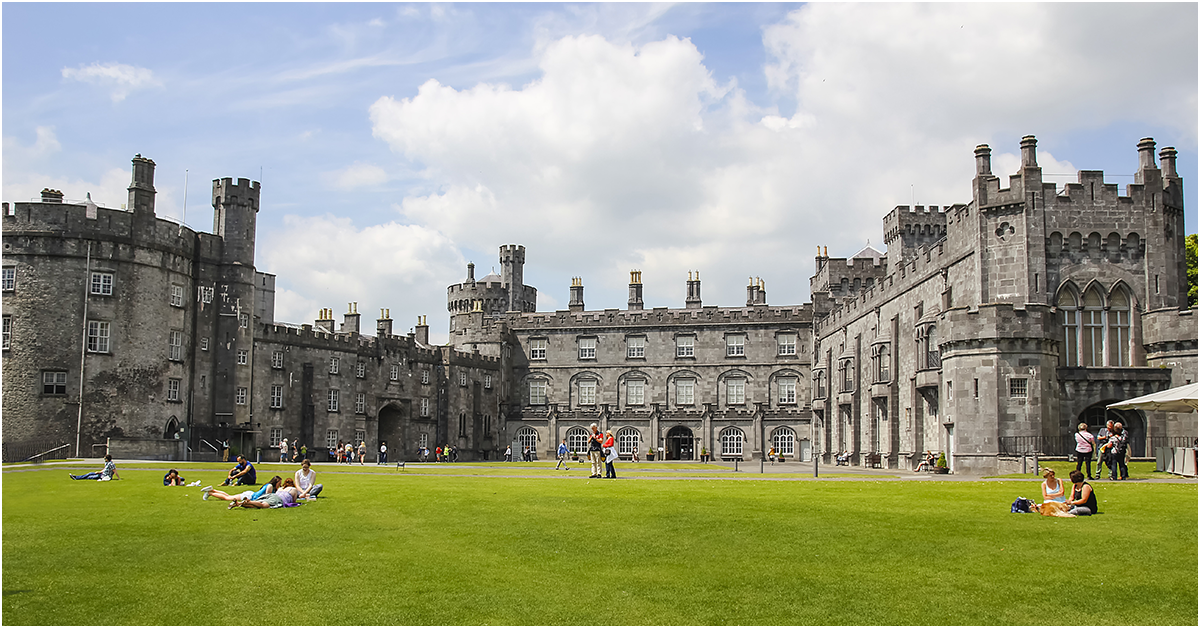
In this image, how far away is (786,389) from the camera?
74.6 meters

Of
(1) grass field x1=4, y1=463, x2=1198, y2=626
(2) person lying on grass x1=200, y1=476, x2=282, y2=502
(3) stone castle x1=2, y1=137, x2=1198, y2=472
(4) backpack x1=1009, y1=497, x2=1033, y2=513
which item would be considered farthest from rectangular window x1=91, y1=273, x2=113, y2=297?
(4) backpack x1=1009, y1=497, x2=1033, y2=513

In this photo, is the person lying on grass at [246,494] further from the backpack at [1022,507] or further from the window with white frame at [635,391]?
the window with white frame at [635,391]

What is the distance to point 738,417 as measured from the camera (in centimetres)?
7425

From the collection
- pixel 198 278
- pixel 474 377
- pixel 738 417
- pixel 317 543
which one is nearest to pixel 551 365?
pixel 474 377

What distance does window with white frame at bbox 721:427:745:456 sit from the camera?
73875mm

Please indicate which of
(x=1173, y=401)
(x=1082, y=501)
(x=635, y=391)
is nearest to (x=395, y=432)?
(x=635, y=391)

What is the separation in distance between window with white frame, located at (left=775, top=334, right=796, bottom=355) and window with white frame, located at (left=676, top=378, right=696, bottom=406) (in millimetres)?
7040

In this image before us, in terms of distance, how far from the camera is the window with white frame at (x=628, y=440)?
7588 cm

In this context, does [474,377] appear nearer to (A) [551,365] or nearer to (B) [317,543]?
(A) [551,365]

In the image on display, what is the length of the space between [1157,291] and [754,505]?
27.2 m

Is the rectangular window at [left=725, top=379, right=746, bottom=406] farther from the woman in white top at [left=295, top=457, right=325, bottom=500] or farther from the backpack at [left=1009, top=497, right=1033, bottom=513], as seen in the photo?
the backpack at [left=1009, top=497, right=1033, bottom=513]

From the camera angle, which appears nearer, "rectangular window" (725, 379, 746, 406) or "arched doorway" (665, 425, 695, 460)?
"rectangular window" (725, 379, 746, 406)

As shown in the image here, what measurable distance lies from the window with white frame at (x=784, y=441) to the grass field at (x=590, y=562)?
52.5 metres

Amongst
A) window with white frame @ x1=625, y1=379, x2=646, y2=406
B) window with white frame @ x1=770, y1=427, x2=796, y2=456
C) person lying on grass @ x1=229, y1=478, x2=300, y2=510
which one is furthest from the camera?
window with white frame @ x1=625, y1=379, x2=646, y2=406
